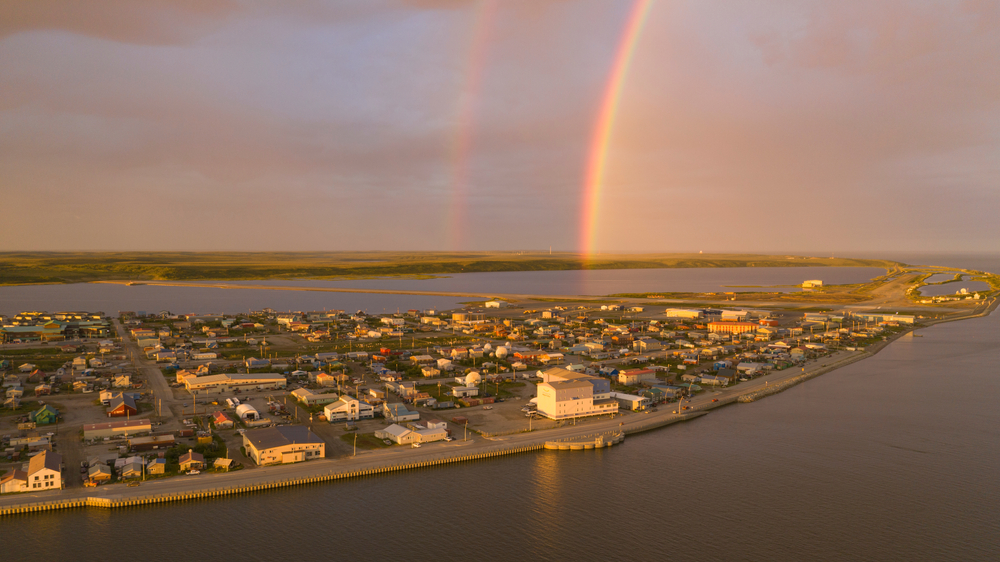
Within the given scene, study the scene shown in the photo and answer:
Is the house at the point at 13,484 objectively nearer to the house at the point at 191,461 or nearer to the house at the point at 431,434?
the house at the point at 191,461

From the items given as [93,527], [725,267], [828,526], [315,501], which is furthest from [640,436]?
[725,267]

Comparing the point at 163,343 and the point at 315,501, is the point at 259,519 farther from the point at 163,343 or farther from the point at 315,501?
the point at 163,343

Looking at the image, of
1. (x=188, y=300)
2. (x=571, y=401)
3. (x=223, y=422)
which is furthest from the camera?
(x=188, y=300)

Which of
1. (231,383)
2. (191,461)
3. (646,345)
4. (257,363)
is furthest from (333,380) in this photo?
(646,345)

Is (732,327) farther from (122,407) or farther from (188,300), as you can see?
(188,300)

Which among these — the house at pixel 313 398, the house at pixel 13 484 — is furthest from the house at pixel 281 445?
the house at pixel 13 484

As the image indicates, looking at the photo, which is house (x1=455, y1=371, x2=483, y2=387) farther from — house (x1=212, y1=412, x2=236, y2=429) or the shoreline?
house (x1=212, y1=412, x2=236, y2=429)
